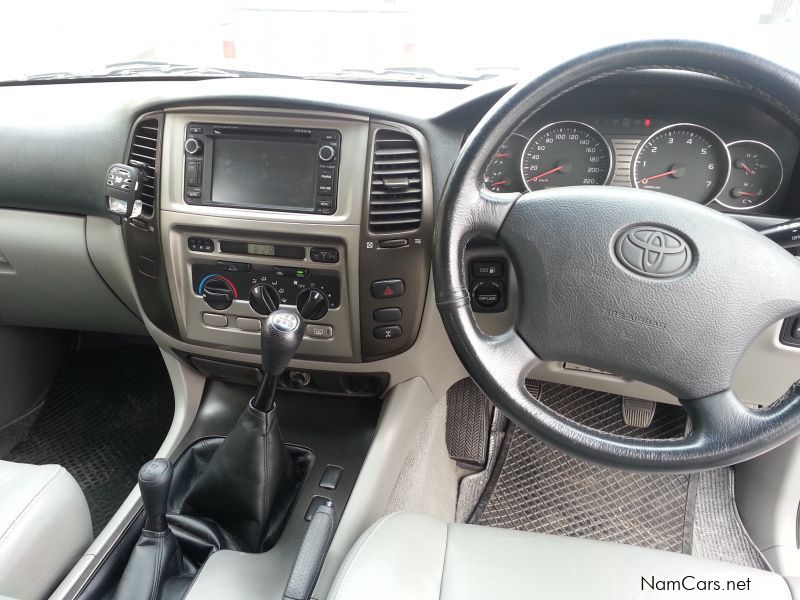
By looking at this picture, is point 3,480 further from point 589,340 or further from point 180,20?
point 180,20

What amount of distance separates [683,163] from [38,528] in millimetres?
1266

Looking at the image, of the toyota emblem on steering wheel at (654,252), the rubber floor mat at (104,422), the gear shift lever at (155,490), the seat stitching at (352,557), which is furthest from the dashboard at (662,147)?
the rubber floor mat at (104,422)

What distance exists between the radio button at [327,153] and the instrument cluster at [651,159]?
309 millimetres

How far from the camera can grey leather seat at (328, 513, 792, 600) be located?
0.88m

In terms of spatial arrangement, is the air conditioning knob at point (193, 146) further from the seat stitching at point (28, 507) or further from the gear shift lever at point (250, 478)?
the seat stitching at point (28, 507)

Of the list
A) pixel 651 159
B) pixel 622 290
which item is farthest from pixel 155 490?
pixel 651 159

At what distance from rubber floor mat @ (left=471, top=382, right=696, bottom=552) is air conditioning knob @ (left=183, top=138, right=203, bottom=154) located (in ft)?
3.34

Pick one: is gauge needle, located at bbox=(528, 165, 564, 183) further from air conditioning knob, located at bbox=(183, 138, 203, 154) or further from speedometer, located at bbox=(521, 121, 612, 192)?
air conditioning knob, located at bbox=(183, 138, 203, 154)

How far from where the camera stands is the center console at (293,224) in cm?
110

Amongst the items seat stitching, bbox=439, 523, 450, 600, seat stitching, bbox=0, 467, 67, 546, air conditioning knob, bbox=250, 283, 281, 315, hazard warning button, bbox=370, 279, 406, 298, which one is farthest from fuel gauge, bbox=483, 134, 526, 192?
seat stitching, bbox=0, 467, 67, 546

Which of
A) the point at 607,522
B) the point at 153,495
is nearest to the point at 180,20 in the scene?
the point at 153,495

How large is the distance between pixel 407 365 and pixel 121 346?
3.90 ft

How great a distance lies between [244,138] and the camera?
115cm

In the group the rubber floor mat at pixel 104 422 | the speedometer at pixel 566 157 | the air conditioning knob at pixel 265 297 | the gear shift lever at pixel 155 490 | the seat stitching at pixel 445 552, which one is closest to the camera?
the seat stitching at pixel 445 552
